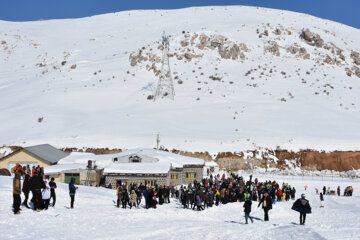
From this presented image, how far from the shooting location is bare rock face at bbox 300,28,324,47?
11400 centimetres

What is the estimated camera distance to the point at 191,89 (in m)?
87.1

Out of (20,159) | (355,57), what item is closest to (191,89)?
(20,159)

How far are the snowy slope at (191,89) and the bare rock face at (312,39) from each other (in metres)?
1.49

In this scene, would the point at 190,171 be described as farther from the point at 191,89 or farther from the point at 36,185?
the point at 191,89

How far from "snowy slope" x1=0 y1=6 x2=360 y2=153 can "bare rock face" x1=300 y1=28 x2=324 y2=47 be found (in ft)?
4.88

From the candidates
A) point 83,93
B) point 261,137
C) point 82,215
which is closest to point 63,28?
point 83,93

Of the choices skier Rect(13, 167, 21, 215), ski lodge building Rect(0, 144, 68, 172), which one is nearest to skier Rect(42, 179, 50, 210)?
skier Rect(13, 167, 21, 215)

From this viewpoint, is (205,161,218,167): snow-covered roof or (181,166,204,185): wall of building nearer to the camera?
(181,166,204,185): wall of building

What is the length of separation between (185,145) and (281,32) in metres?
72.4

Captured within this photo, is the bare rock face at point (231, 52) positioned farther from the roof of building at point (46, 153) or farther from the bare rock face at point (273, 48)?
the roof of building at point (46, 153)

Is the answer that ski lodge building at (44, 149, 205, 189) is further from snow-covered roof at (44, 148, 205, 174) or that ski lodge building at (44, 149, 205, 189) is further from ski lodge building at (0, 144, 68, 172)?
ski lodge building at (0, 144, 68, 172)

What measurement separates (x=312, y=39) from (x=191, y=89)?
5071cm

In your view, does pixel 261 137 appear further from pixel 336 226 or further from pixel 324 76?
pixel 336 226

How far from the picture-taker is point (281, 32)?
119 metres
